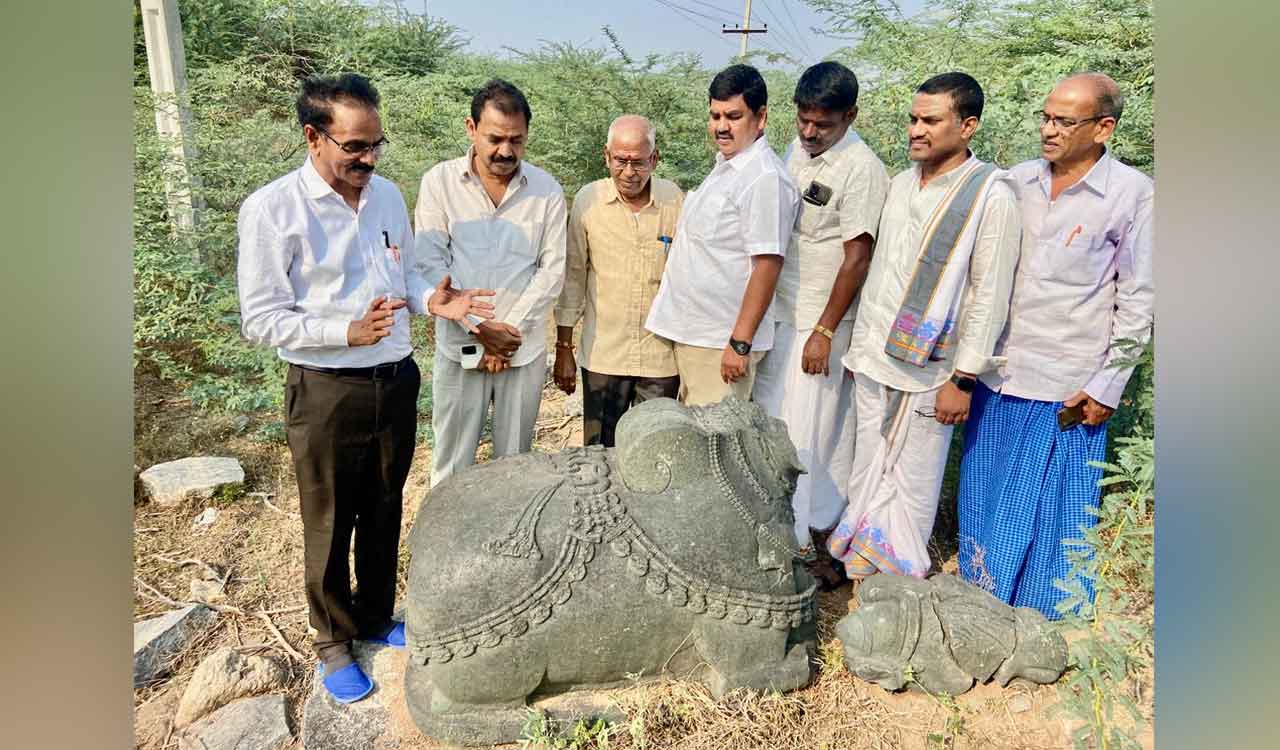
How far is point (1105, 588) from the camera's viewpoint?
2.11m

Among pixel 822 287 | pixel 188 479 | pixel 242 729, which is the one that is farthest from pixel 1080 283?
pixel 188 479

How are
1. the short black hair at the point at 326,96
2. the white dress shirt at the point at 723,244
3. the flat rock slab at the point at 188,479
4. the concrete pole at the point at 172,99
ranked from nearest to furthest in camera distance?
the short black hair at the point at 326,96 → the white dress shirt at the point at 723,244 → the flat rock slab at the point at 188,479 → the concrete pole at the point at 172,99

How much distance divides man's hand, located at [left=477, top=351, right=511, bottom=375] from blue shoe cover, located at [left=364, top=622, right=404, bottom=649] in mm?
1085

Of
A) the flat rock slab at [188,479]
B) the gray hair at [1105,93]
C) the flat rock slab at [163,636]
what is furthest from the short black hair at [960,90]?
the flat rock slab at [188,479]

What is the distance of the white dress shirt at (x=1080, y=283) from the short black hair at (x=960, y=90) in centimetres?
35

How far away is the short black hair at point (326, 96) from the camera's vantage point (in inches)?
91.4

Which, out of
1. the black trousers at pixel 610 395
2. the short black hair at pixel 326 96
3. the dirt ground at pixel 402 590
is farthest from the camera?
the black trousers at pixel 610 395

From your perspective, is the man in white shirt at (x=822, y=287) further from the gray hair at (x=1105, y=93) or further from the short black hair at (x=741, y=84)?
the gray hair at (x=1105, y=93)

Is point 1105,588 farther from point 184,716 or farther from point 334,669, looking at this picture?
point 184,716

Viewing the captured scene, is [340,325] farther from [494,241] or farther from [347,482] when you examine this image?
[494,241]

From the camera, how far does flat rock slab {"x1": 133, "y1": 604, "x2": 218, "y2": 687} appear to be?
9.51 ft
